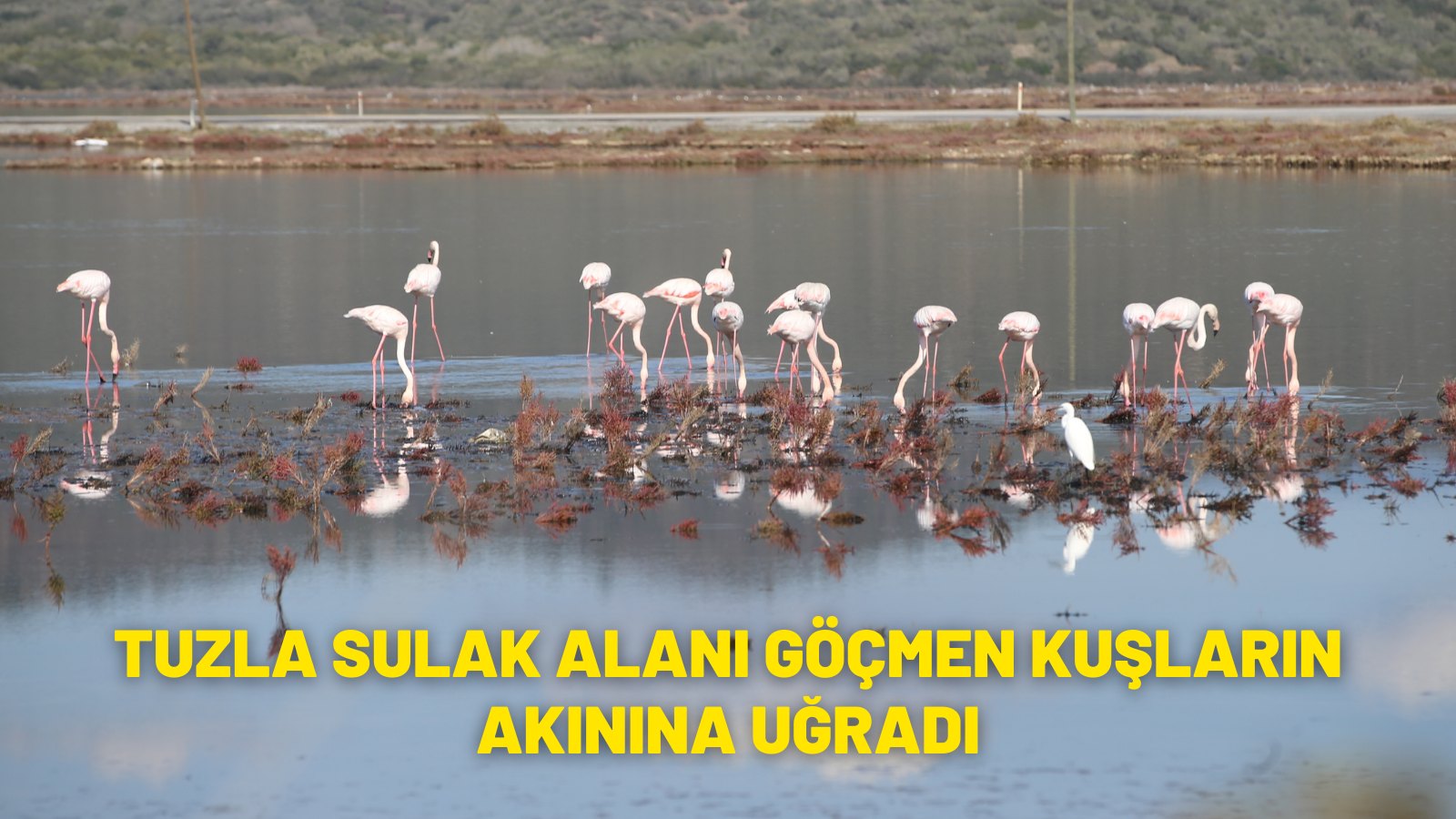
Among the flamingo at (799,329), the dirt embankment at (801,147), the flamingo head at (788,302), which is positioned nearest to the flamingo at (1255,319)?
the flamingo at (799,329)

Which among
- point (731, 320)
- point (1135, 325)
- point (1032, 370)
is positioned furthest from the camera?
point (731, 320)

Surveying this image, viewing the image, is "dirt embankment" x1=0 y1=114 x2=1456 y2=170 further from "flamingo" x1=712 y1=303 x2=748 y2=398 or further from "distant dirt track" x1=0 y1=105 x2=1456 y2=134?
"flamingo" x1=712 y1=303 x2=748 y2=398

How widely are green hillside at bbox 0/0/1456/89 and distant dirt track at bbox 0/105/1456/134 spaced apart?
30.7 m

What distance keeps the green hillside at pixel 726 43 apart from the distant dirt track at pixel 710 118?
30664 mm

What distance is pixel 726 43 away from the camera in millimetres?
113000

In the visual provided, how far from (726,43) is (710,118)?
168 feet

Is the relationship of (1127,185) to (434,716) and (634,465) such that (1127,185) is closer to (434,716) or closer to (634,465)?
(634,465)

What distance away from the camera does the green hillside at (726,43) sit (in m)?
99.0

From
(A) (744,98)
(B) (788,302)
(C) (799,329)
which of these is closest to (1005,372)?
(B) (788,302)

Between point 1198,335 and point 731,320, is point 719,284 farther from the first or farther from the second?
point 1198,335

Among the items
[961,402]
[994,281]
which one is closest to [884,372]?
[961,402]

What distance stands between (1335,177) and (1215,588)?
104 feet

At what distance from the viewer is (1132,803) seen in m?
6.11

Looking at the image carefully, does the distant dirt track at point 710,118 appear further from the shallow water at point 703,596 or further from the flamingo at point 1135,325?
the flamingo at point 1135,325
